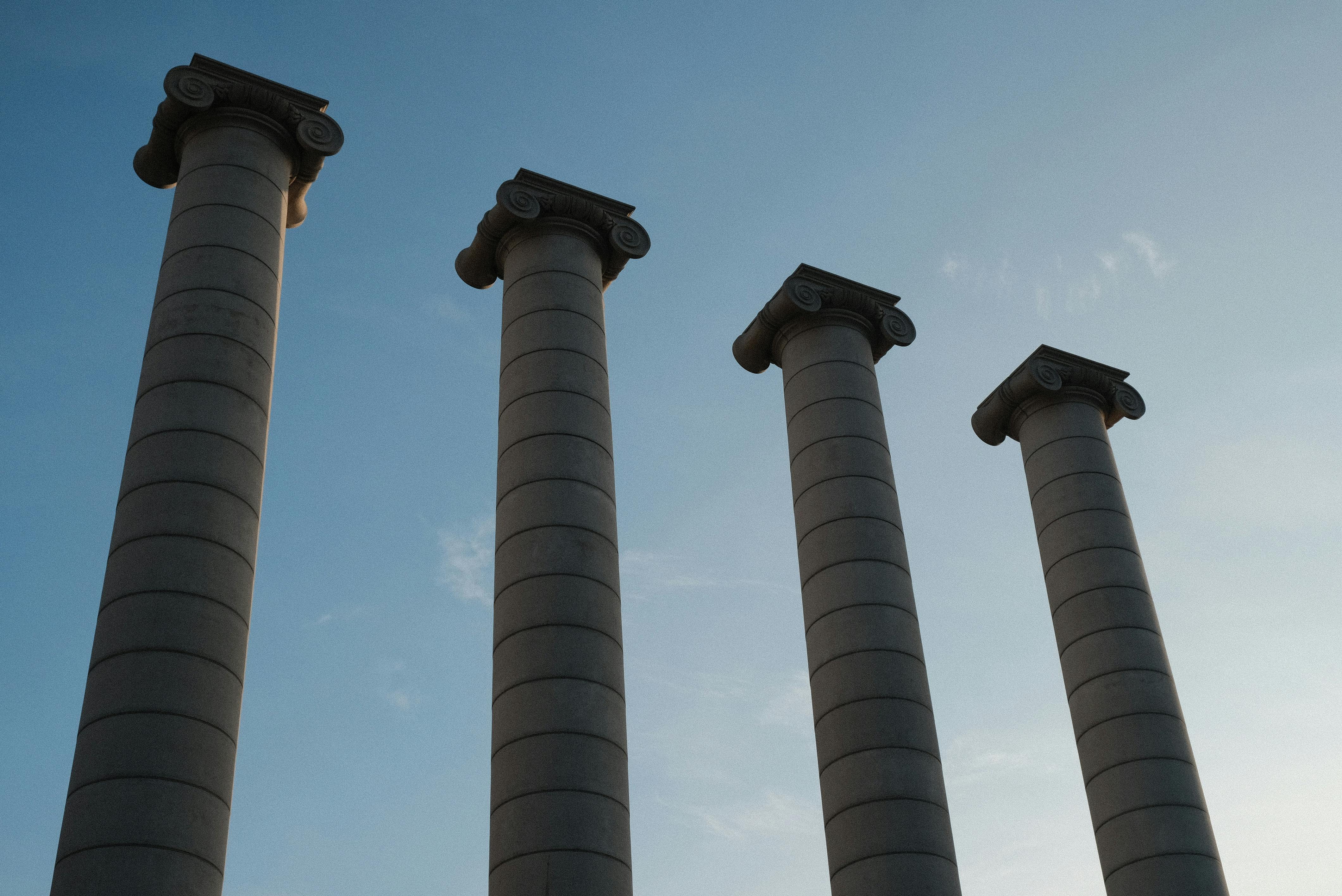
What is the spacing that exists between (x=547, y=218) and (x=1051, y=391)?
2095 cm

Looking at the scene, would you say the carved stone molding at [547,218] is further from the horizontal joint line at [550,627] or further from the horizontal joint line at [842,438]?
the horizontal joint line at [550,627]

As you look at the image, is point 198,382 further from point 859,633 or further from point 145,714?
point 859,633

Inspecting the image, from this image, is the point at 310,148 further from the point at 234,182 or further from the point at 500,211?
the point at 500,211

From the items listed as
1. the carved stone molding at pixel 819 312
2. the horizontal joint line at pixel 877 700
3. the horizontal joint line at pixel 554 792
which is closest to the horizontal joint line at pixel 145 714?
the horizontal joint line at pixel 554 792

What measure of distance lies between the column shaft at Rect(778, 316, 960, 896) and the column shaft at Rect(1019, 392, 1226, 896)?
Answer: 7417 millimetres

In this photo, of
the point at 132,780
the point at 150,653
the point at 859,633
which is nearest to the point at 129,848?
the point at 132,780

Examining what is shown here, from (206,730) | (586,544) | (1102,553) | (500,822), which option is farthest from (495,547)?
(1102,553)

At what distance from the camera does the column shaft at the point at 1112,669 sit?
Result: 140 ft

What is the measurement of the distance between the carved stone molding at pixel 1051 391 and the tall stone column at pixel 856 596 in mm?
5204

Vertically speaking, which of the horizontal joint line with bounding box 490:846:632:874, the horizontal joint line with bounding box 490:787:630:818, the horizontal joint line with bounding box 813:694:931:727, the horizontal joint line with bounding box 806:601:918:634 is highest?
Result: the horizontal joint line with bounding box 806:601:918:634

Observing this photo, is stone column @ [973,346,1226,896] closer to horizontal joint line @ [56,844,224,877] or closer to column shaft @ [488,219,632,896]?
column shaft @ [488,219,632,896]

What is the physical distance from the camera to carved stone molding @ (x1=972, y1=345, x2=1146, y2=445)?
5294 centimetres

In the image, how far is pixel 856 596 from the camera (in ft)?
141

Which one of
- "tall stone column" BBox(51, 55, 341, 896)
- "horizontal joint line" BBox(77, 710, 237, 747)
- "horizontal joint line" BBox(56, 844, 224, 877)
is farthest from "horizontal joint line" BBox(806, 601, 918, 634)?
"horizontal joint line" BBox(56, 844, 224, 877)
